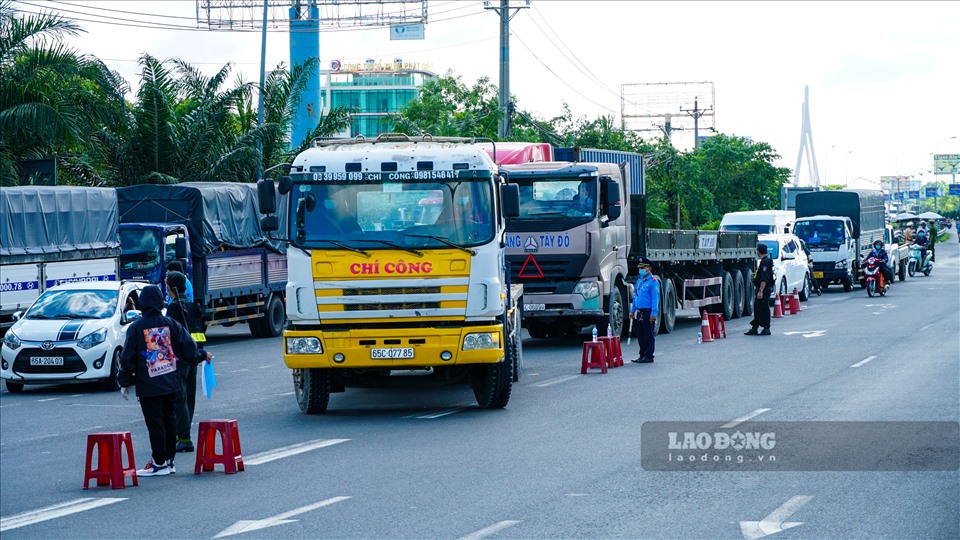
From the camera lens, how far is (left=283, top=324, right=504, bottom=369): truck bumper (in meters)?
14.4

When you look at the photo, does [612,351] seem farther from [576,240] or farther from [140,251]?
[140,251]

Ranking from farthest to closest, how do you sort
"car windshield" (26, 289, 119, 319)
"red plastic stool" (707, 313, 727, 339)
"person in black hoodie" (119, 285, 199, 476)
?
1. "red plastic stool" (707, 313, 727, 339)
2. "car windshield" (26, 289, 119, 319)
3. "person in black hoodie" (119, 285, 199, 476)

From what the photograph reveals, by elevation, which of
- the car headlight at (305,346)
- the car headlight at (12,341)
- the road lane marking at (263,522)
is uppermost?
the car headlight at (305,346)

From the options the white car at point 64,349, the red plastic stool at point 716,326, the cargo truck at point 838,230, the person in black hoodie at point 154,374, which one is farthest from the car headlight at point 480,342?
the cargo truck at point 838,230

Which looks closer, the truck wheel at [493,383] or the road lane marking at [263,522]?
the road lane marking at [263,522]

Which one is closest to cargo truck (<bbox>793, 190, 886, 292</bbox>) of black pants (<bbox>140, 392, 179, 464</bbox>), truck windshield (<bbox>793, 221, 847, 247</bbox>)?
truck windshield (<bbox>793, 221, 847, 247</bbox>)

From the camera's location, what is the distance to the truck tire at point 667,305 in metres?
27.4

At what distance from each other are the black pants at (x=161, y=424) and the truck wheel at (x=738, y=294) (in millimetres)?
23595

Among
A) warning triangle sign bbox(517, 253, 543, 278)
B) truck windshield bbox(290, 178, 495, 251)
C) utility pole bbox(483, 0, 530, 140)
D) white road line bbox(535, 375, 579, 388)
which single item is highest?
utility pole bbox(483, 0, 530, 140)

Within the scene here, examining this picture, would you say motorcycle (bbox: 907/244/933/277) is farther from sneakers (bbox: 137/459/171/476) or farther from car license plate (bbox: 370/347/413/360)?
sneakers (bbox: 137/459/171/476)

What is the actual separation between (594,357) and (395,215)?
629 cm

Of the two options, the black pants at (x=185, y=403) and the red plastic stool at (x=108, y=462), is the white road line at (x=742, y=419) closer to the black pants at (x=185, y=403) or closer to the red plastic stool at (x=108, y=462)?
the black pants at (x=185, y=403)

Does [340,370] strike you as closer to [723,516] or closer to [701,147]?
[723,516]

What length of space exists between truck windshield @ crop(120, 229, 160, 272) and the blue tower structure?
26.8m
